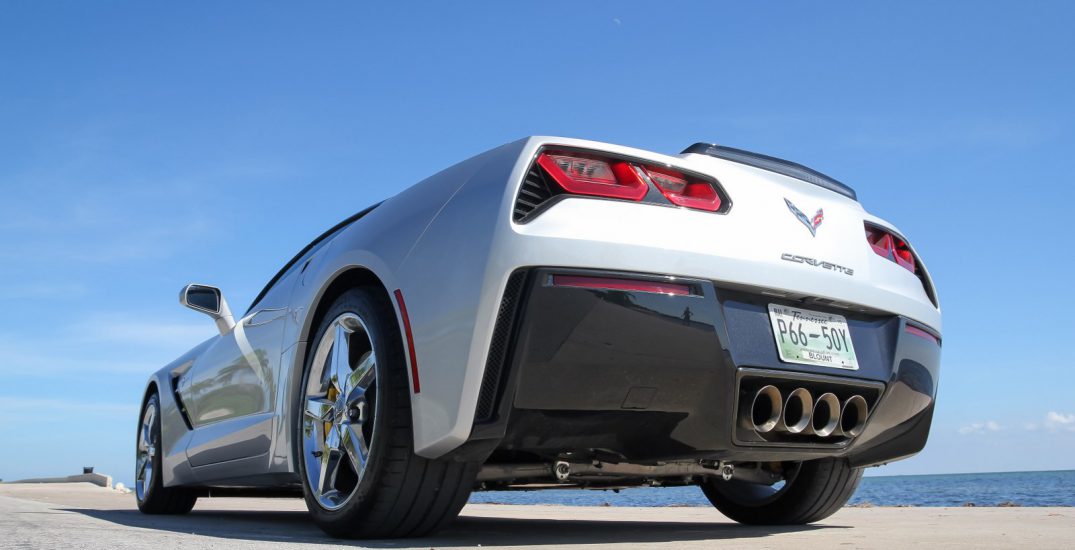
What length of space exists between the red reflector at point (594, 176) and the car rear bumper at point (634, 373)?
27 centimetres

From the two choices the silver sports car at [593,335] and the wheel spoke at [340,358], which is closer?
the silver sports car at [593,335]

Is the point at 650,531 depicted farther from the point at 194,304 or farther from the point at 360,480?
the point at 194,304

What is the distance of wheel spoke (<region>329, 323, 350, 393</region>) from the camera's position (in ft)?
10.8

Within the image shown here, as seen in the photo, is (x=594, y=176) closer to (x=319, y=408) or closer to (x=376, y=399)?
(x=376, y=399)

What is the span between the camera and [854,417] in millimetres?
3250

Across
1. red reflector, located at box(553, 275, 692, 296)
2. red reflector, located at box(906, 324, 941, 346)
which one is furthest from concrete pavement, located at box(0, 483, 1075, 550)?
red reflector, located at box(553, 275, 692, 296)

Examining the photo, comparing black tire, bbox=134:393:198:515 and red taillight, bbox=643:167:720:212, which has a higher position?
red taillight, bbox=643:167:720:212

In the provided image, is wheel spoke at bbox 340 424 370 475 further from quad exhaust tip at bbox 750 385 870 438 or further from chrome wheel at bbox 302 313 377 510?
quad exhaust tip at bbox 750 385 870 438

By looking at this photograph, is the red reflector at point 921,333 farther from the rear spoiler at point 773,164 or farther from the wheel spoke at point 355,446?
the wheel spoke at point 355,446

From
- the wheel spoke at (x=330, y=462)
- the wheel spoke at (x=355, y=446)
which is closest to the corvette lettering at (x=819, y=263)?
the wheel spoke at (x=355, y=446)

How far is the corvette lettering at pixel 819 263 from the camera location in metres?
3.02

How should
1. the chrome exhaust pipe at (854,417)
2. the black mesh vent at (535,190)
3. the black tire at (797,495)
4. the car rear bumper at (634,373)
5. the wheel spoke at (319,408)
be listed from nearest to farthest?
the car rear bumper at (634,373) < the black mesh vent at (535,190) < the chrome exhaust pipe at (854,417) < the wheel spoke at (319,408) < the black tire at (797,495)

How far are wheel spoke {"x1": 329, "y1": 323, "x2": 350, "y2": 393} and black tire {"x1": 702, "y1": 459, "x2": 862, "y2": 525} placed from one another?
174 cm

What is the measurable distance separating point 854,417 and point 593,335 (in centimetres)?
118
